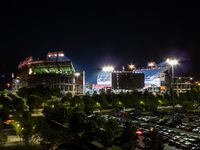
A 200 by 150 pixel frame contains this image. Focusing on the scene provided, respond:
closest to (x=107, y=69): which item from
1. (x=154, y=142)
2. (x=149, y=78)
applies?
(x=149, y=78)

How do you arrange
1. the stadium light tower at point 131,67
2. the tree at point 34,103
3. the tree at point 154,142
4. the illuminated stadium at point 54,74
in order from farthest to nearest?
the stadium light tower at point 131,67
the illuminated stadium at point 54,74
the tree at point 34,103
the tree at point 154,142

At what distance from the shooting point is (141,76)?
9962 cm

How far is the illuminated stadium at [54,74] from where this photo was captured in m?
104

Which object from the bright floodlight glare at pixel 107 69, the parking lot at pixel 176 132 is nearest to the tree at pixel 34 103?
Answer: the parking lot at pixel 176 132

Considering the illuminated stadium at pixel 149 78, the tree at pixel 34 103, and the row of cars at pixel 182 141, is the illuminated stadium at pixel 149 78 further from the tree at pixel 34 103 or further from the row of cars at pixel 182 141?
the row of cars at pixel 182 141

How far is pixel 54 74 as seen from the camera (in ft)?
341

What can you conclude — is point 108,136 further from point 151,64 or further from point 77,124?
point 151,64

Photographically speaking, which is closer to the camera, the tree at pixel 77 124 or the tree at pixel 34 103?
the tree at pixel 77 124

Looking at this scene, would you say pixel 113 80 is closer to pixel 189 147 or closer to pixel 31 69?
pixel 31 69

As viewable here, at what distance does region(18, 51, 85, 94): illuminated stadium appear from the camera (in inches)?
4087

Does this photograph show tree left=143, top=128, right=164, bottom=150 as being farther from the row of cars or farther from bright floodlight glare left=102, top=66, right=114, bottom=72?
bright floodlight glare left=102, top=66, right=114, bottom=72

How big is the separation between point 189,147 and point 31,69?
90.5m

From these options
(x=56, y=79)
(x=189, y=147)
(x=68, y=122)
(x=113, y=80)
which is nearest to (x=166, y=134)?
(x=189, y=147)

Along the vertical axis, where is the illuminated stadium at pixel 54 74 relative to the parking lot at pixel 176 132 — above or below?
above
